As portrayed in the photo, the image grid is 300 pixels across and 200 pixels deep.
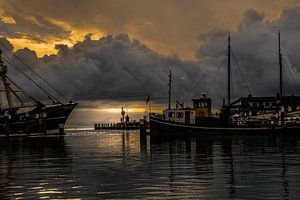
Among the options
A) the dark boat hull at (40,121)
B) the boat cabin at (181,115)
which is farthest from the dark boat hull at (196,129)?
the dark boat hull at (40,121)

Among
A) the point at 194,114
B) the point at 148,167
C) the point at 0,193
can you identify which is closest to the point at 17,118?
the point at 194,114

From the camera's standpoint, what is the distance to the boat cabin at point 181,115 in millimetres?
76812

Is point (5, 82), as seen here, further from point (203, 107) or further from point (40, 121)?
point (203, 107)

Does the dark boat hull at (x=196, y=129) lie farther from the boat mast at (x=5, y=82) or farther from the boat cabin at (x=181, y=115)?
the boat mast at (x=5, y=82)

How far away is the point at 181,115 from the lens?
7725cm

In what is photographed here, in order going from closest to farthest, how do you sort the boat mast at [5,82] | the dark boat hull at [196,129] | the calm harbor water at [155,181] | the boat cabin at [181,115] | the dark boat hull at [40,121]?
the calm harbor water at [155,181]
the dark boat hull at [196,129]
the boat cabin at [181,115]
the dark boat hull at [40,121]
the boat mast at [5,82]

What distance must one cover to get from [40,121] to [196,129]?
88.4 ft

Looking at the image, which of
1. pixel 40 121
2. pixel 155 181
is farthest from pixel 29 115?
pixel 155 181

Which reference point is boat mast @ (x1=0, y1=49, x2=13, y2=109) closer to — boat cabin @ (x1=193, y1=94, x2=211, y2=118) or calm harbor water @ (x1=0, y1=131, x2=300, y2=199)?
boat cabin @ (x1=193, y1=94, x2=211, y2=118)

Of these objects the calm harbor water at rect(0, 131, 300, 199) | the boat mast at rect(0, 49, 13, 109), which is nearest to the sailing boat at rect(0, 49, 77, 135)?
the boat mast at rect(0, 49, 13, 109)

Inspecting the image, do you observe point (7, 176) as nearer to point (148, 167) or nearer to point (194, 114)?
point (148, 167)

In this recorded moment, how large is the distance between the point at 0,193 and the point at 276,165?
14918 millimetres

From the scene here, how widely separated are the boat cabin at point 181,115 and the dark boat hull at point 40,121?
66.9ft

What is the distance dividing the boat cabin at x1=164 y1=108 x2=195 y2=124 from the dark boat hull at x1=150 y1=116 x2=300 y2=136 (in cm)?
122
